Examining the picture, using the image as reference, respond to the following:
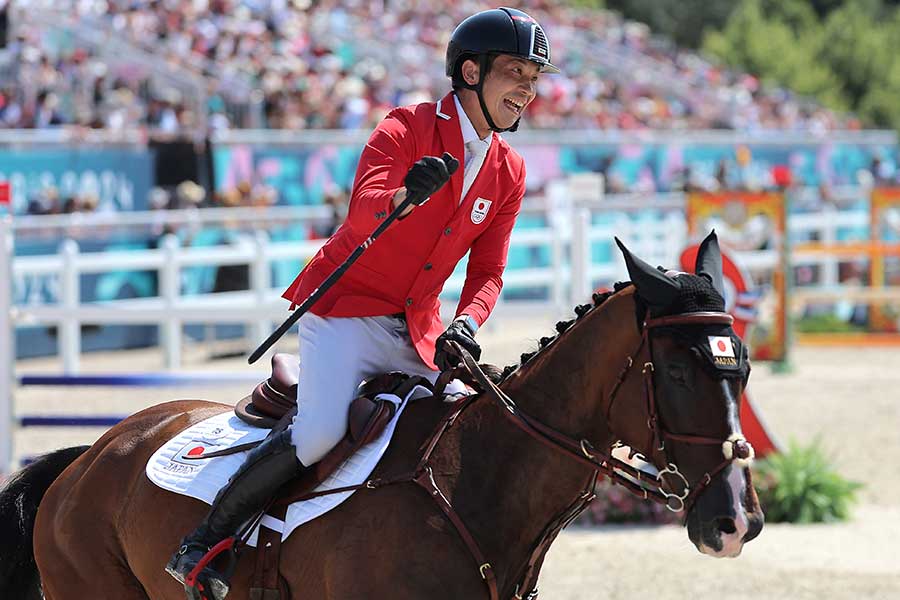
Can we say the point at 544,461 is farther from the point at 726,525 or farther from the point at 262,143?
the point at 262,143

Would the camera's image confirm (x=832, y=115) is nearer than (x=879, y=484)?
No

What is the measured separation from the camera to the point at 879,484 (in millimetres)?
10383

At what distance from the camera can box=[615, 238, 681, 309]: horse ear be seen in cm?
371

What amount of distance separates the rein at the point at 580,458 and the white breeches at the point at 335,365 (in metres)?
0.18

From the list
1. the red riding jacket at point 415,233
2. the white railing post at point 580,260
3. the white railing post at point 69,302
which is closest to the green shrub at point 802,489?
the white railing post at point 580,260

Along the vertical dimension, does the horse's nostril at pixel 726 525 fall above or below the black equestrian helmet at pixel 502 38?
below

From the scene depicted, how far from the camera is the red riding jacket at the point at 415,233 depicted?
4105 millimetres

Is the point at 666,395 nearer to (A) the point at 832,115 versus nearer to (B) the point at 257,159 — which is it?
(B) the point at 257,159

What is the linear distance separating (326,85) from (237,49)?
1.72 metres

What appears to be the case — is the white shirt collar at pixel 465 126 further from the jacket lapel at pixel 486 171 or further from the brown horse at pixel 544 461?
the brown horse at pixel 544 461

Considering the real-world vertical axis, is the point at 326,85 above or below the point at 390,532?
above

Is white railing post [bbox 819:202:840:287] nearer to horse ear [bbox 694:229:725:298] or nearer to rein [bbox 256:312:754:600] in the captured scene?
horse ear [bbox 694:229:725:298]

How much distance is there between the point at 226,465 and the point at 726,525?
1.68 meters

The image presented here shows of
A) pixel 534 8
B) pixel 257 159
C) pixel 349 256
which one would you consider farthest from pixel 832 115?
pixel 349 256
